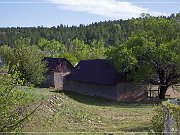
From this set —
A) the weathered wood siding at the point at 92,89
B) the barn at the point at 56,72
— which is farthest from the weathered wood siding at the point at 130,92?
the barn at the point at 56,72

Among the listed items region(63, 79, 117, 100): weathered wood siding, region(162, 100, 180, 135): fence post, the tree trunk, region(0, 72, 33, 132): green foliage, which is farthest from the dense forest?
region(162, 100, 180, 135): fence post

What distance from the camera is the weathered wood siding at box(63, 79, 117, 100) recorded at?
142 feet

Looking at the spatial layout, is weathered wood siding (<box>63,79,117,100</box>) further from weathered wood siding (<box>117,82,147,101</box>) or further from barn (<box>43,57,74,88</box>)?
barn (<box>43,57,74,88</box>)

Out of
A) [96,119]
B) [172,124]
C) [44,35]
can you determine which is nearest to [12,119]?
[172,124]

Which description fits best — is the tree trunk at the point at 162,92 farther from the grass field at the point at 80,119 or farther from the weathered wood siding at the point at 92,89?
the grass field at the point at 80,119

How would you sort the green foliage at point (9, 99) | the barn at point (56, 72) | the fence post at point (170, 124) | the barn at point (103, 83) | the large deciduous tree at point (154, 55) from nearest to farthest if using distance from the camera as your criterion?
1. the fence post at point (170, 124)
2. the green foliage at point (9, 99)
3. the large deciduous tree at point (154, 55)
4. the barn at point (103, 83)
5. the barn at point (56, 72)

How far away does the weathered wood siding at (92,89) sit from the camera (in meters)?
43.2

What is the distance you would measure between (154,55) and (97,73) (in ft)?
31.1

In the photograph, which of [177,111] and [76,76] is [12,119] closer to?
[177,111]

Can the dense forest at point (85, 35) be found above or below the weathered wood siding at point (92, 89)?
above

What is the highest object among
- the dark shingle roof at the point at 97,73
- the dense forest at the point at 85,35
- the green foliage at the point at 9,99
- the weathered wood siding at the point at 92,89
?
the dense forest at the point at 85,35

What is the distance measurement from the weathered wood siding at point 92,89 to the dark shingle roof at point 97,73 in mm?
598

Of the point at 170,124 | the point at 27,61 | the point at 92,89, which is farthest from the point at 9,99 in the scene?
the point at 92,89

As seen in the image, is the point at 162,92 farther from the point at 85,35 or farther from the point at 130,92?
the point at 85,35
